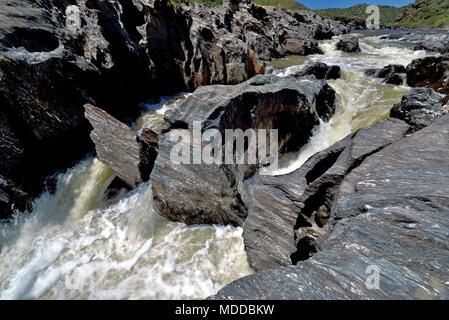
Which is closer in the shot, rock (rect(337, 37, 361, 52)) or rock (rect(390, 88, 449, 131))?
rock (rect(390, 88, 449, 131))

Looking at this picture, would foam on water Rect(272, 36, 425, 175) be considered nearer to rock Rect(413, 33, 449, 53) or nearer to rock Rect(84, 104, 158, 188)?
rock Rect(413, 33, 449, 53)

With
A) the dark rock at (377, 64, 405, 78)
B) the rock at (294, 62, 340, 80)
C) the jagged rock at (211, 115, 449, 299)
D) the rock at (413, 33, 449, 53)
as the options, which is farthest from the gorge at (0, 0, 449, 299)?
the rock at (413, 33, 449, 53)

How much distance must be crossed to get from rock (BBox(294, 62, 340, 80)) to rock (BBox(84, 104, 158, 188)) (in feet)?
37.5

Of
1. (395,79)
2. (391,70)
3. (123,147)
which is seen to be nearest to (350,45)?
(391,70)

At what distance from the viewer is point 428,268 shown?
2299 millimetres

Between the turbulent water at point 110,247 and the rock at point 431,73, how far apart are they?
2.89m

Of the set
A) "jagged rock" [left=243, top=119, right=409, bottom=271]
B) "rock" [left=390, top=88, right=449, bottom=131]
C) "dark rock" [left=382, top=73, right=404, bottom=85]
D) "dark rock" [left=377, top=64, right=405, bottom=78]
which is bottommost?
"jagged rock" [left=243, top=119, right=409, bottom=271]

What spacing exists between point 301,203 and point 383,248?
69.2 inches

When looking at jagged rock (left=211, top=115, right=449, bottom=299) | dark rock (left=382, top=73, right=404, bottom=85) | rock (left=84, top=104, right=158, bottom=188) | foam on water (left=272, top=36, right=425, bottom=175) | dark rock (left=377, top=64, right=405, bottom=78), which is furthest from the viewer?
dark rock (left=377, top=64, right=405, bottom=78)

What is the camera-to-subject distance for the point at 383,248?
2.60m

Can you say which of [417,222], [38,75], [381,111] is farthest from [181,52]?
[417,222]

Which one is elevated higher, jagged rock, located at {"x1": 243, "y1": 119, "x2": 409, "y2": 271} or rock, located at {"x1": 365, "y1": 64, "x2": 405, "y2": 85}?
rock, located at {"x1": 365, "y1": 64, "x2": 405, "y2": 85}

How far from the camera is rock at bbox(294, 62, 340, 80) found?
45.8 ft
